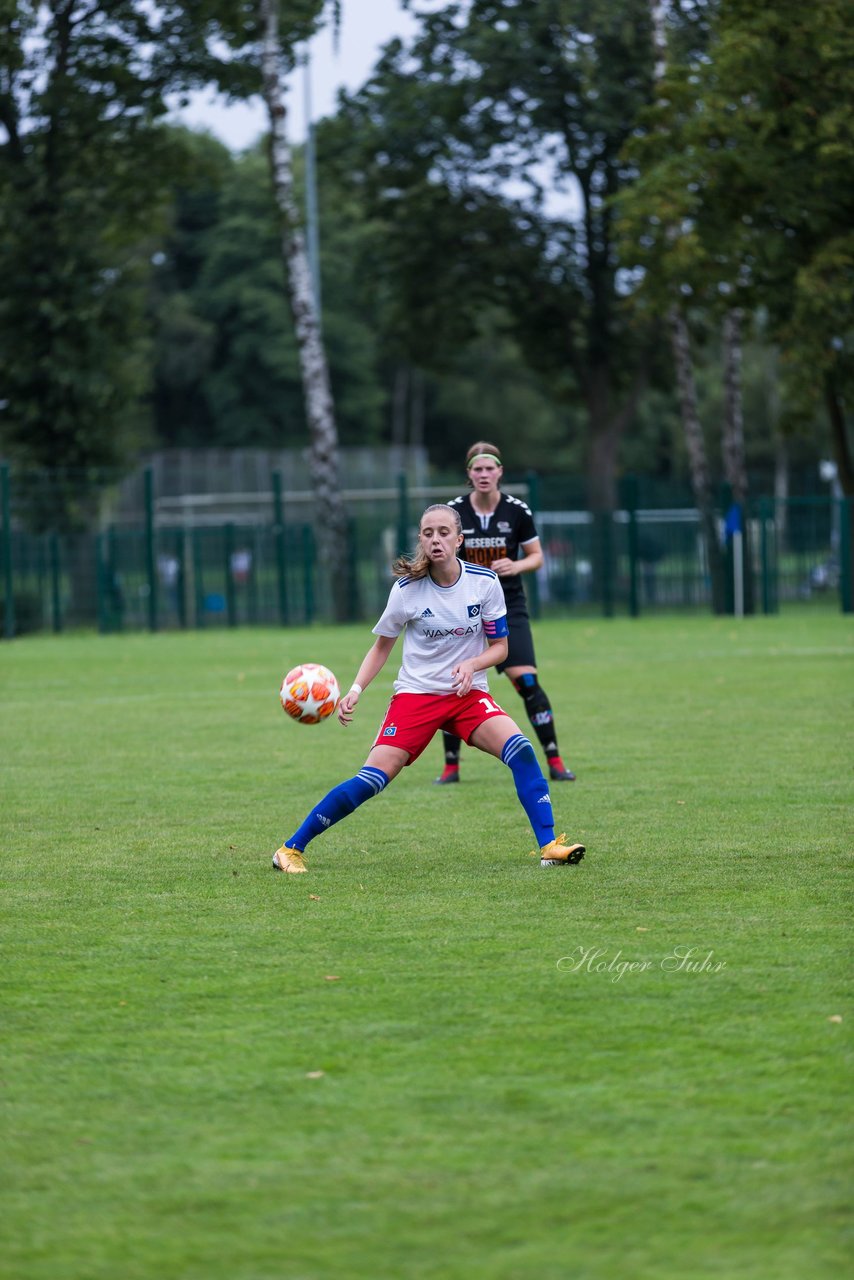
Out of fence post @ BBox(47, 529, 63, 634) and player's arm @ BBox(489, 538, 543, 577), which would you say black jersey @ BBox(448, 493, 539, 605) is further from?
fence post @ BBox(47, 529, 63, 634)

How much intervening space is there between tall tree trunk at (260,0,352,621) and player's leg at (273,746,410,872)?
2430cm

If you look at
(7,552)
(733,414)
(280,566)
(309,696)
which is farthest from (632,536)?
(309,696)

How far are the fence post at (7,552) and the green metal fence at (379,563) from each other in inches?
31.4

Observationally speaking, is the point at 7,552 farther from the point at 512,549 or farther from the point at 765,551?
the point at 512,549

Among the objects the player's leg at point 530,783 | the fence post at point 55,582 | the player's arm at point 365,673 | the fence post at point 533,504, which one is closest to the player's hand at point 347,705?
the player's arm at point 365,673

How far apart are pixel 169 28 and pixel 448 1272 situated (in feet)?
114

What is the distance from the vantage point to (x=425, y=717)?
304 inches

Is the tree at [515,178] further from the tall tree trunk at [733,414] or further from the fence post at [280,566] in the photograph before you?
the fence post at [280,566]

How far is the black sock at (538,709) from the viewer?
10.8 metres

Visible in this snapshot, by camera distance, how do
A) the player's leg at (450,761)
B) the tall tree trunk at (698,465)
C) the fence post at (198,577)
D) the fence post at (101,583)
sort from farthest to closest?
the fence post at (198,577)
the tall tree trunk at (698,465)
the fence post at (101,583)
the player's leg at (450,761)

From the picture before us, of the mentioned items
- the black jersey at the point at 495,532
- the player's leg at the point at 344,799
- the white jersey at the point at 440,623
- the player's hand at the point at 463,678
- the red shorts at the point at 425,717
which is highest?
the black jersey at the point at 495,532

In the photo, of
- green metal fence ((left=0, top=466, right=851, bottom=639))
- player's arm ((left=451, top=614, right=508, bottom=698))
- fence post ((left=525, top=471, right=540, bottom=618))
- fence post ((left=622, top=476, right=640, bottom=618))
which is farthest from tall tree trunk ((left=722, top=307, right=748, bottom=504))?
player's arm ((left=451, top=614, right=508, bottom=698))

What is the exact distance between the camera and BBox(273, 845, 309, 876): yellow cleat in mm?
7680

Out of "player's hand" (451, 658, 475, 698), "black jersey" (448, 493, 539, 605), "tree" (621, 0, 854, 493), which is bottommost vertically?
"player's hand" (451, 658, 475, 698)
